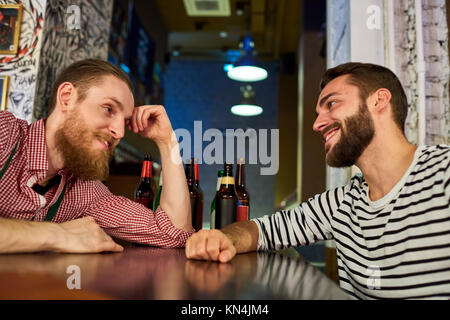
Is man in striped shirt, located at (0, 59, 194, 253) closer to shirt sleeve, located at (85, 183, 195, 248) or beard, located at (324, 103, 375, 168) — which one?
shirt sleeve, located at (85, 183, 195, 248)

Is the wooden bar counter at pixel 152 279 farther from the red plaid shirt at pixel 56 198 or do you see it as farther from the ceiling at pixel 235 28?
the ceiling at pixel 235 28

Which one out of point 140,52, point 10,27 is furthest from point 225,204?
point 140,52

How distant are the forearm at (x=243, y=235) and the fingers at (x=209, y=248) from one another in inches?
5.2

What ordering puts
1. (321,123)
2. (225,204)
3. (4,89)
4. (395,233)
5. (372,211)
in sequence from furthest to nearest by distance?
(4,89), (225,204), (321,123), (372,211), (395,233)

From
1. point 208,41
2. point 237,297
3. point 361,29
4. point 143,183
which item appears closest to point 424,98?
point 361,29

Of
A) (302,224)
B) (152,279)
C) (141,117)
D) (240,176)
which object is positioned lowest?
(152,279)

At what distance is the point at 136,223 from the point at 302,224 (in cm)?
60

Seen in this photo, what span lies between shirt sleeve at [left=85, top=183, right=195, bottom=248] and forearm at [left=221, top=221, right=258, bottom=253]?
176mm

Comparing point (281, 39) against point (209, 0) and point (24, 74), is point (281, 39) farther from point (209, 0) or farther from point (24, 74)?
point (24, 74)

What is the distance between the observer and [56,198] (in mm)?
1184

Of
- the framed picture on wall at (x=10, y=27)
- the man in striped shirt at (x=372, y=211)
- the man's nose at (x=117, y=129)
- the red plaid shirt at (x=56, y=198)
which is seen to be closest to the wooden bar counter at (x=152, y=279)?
the man in striped shirt at (x=372, y=211)

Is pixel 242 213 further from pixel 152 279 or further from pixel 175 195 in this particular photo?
pixel 152 279

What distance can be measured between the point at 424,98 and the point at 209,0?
3.76 meters

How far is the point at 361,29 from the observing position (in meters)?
1.94
